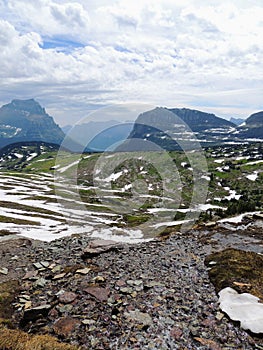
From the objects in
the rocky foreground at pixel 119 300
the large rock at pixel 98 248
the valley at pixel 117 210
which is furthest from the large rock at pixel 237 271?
the valley at pixel 117 210

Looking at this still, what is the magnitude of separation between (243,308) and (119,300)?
A: 23.8ft

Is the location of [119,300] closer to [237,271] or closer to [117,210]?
[237,271]

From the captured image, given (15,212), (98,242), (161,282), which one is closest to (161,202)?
(15,212)

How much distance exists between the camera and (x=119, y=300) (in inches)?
691

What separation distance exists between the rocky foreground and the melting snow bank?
1.33ft

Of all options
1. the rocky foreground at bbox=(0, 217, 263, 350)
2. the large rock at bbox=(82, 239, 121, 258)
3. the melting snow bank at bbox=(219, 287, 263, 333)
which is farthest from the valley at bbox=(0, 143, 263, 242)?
the melting snow bank at bbox=(219, 287, 263, 333)

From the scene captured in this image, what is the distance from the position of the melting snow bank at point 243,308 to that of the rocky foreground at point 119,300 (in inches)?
15.9

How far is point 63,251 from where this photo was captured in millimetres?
30922

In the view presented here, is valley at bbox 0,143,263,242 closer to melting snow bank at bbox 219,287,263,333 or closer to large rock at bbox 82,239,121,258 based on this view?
large rock at bbox 82,239,121,258

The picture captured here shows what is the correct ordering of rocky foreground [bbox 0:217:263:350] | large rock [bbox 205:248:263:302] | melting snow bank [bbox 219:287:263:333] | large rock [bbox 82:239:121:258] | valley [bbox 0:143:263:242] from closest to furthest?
rocky foreground [bbox 0:217:263:350], melting snow bank [bbox 219:287:263:333], large rock [bbox 205:248:263:302], large rock [bbox 82:239:121:258], valley [bbox 0:143:263:242]

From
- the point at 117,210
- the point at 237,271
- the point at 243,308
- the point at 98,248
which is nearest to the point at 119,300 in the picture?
the point at 243,308

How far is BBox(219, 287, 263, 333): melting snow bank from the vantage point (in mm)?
14430

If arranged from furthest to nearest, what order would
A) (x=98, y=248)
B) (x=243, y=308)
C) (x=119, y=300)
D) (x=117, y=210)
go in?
(x=117, y=210) → (x=98, y=248) → (x=119, y=300) → (x=243, y=308)

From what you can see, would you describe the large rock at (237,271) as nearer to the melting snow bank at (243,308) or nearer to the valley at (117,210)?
the melting snow bank at (243,308)
